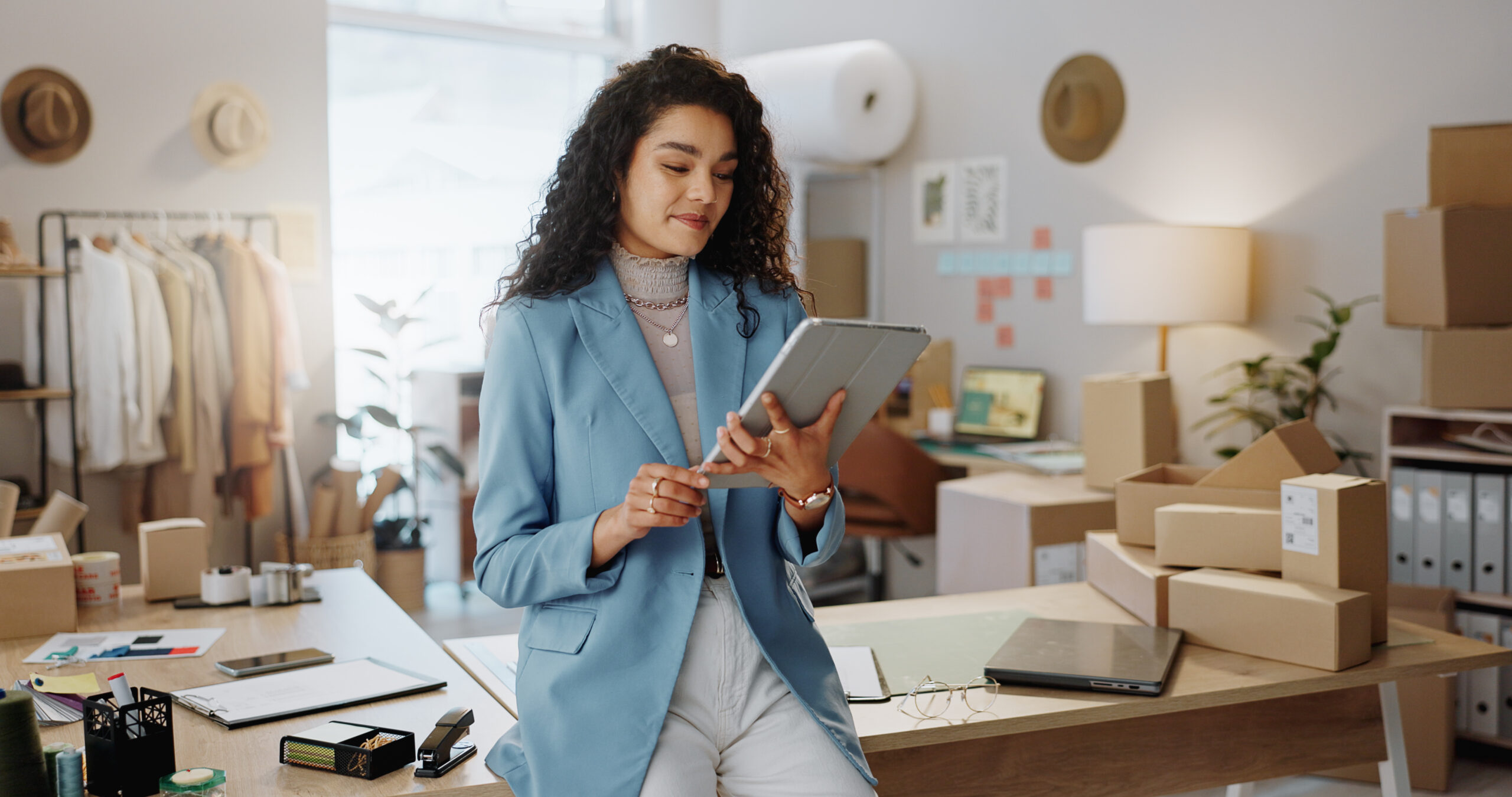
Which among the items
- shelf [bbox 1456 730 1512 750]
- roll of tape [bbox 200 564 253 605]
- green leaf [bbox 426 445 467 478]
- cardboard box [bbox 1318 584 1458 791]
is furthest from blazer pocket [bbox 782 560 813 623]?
green leaf [bbox 426 445 467 478]

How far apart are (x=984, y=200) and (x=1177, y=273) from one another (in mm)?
1305

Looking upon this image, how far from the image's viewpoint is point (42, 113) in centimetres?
442

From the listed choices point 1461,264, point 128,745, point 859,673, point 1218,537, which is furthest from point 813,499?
point 1461,264

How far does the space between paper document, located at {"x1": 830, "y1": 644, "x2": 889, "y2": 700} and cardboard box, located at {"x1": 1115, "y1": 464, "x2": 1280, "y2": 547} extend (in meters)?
0.69

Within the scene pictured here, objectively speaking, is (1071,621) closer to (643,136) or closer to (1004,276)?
(643,136)

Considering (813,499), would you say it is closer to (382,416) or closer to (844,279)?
(382,416)

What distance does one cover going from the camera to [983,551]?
374 centimetres

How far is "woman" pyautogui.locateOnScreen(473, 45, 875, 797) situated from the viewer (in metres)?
1.38

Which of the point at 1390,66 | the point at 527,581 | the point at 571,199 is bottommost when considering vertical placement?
the point at 527,581

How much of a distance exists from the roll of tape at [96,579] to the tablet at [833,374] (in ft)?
5.31

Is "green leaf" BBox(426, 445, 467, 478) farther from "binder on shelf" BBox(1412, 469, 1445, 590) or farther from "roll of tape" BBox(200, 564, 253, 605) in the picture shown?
"binder on shelf" BBox(1412, 469, 1445, 590)

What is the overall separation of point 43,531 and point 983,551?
256 cm

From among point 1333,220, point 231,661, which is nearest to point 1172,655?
point 231,661

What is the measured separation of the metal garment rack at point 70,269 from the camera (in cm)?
432
